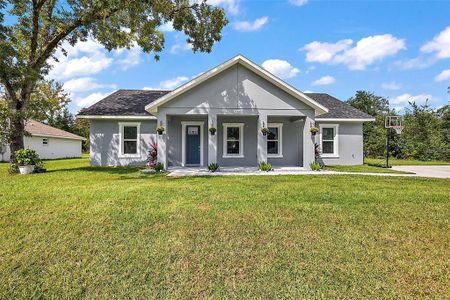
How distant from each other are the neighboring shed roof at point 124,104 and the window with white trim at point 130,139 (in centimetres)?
80

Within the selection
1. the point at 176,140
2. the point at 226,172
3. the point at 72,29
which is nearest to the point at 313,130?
the point at 226,172

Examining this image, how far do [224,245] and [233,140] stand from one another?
35.0 ft

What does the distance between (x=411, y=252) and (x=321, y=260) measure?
1.52 meters

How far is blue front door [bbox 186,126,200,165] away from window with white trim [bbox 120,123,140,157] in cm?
321

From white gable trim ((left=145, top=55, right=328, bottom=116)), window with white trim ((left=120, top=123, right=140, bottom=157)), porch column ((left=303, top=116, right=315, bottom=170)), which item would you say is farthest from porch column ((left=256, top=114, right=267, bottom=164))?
window with white trim ((left=120, top=123, right=140, bottom=157))

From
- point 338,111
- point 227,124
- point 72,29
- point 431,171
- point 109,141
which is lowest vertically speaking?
point 431,171

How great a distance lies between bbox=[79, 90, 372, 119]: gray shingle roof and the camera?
50.3 feet

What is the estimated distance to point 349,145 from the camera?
16531 mm

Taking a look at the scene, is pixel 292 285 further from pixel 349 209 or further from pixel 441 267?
pixel 349 209

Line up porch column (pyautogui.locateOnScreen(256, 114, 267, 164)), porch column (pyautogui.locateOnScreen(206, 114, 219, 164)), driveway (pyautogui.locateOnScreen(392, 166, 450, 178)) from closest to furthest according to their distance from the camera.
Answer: driveway (pyautogui.locateOnScreen(392, 166, 450, 178)) → porch column (pyautogui.locateOnScreen(206, 114, 219, 164)) → porch column (pyautogui.locateOnScreen(256, 114, 267, 164))

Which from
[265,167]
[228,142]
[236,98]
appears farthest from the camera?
[228,142]

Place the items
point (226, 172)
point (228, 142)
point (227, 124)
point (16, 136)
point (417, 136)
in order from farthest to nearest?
1. point (417, 136)
2. point (228, 142)
3. point (227, 124)
4. point (16, 136)
5. point (226, 172)

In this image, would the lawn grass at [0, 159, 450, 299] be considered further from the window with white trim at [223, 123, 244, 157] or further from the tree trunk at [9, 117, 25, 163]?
the tree trunk at [9, 117, 25, 163]

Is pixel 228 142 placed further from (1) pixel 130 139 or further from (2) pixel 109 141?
(2) pixel 109 141
